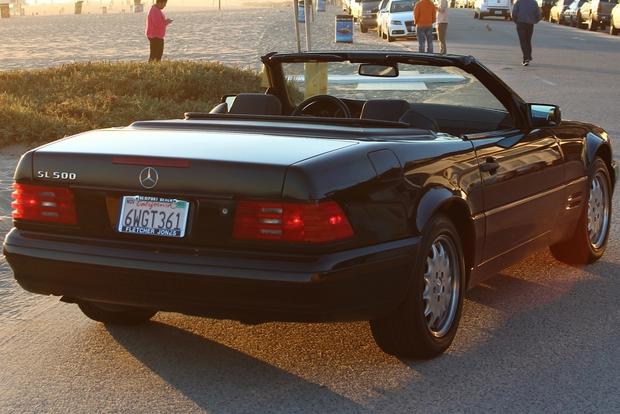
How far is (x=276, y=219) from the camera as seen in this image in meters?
4.83

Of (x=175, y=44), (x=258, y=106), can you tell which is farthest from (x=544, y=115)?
(x=175, y=44)

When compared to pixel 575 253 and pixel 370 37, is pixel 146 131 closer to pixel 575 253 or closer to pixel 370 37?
pixel 575 253

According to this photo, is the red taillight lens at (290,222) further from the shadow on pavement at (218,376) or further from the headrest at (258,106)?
the headrest at (258,106)

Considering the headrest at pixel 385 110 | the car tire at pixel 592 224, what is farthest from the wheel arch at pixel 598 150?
the headrest at pixel 385 110

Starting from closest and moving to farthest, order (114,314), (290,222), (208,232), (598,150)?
(290,222), (208,232), (114,314), (598,150)

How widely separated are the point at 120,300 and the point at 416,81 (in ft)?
66.5

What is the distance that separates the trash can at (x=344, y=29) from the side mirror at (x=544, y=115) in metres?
34.8

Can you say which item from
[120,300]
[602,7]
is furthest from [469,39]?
[120,300]

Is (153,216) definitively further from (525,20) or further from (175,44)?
(175,44)

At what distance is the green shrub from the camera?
1497 cm

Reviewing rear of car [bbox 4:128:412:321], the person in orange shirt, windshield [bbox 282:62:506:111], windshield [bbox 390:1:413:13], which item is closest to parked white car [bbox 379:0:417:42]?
windshield [bbox 390:1:413:13]

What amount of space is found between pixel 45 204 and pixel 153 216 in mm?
584

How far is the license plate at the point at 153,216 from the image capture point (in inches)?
197

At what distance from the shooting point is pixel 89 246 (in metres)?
5.17
